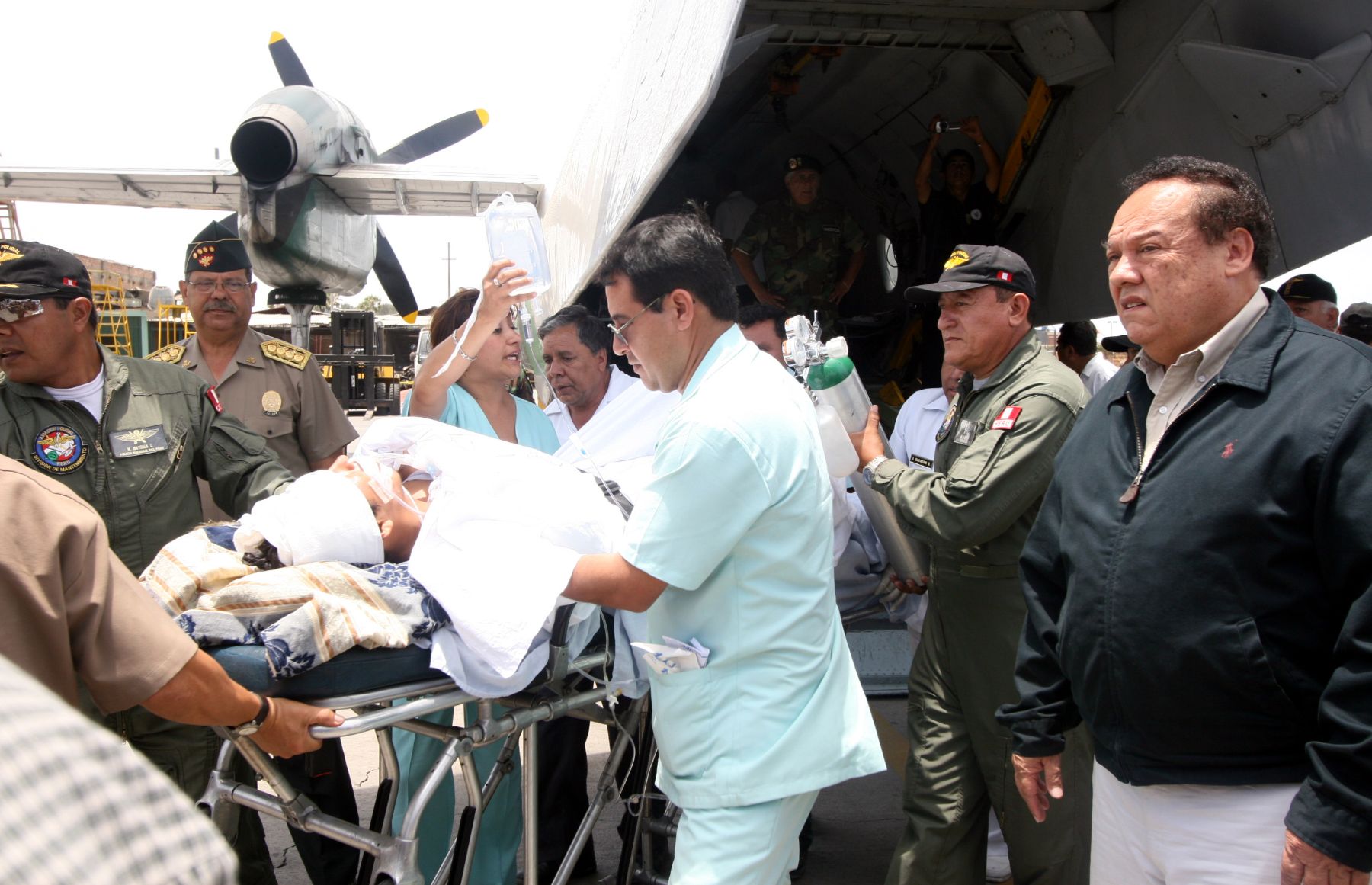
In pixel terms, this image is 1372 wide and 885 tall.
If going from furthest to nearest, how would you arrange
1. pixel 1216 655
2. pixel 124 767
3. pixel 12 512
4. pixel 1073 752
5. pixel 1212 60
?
pixel 1212 60 < pixel 1073 752 < pixel 1216 655 < pixel 12 512 < pixel 124 767

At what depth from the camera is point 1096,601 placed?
1.71 metres

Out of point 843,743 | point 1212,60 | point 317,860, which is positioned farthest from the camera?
point 1212,60

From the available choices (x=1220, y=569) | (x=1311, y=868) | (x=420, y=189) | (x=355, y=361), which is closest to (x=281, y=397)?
(x=1220, y=569)

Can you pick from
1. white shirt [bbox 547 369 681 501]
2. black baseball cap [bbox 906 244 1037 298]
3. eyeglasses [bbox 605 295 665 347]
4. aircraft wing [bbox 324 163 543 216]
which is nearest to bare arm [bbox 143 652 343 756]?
eyeglasses [bbox 605 295 665 347]

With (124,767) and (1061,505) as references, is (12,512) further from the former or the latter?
(1061,505)

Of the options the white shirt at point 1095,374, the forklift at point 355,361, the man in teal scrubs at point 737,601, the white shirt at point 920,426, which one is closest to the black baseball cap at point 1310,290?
the white shirt at point 1095,374

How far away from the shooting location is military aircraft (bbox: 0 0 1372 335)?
12.8 feet

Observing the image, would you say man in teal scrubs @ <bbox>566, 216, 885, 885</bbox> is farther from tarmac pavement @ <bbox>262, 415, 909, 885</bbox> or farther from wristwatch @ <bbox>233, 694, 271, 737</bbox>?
tarmac pavement @ <bbox>262, 415, 909, 885</bbox>

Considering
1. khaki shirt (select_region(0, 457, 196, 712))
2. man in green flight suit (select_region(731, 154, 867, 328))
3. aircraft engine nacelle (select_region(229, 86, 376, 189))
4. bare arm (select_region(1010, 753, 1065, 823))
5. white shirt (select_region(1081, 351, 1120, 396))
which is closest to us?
khaki shirt (select_region(0, 457, 196, 712))

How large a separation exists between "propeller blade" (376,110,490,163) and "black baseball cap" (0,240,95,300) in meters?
12.3

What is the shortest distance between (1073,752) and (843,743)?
0.92 meters

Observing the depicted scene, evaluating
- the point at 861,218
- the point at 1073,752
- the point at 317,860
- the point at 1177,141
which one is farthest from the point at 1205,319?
the point at 861,218

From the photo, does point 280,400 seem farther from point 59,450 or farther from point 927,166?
point 927,166

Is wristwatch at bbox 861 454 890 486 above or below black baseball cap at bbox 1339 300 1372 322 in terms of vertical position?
below
